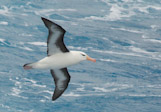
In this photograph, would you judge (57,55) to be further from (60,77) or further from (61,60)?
(60,77)

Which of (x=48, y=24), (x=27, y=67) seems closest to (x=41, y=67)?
(x=27, y=67)

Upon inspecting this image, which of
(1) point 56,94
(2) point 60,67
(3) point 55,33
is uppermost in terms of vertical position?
(3) point 55,33

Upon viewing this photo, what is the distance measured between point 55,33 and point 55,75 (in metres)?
4.24

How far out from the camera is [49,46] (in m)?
30.8

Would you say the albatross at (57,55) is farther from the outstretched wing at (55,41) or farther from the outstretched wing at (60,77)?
the outstretched wing at (60,77)

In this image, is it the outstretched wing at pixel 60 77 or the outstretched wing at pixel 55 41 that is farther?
the outstretched wing at pixel 60 77

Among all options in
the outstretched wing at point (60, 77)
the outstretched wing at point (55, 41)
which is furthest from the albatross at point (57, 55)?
the outstretched wing at point (60, 77)

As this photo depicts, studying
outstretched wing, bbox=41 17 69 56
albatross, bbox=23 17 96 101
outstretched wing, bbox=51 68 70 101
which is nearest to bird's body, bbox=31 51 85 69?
albatross, bbox=23 17 96 101

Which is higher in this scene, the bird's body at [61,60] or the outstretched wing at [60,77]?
the bird's body at [61,60]

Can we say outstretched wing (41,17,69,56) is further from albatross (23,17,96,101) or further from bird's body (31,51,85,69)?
bird's body (31,51,85,69)

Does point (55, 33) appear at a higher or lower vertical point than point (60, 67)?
higher

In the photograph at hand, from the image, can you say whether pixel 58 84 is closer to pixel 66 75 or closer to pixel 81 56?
pixel 66 75

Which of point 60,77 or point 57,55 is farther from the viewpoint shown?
point 60,77

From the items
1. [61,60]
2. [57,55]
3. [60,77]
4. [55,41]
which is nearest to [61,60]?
[61,60]
